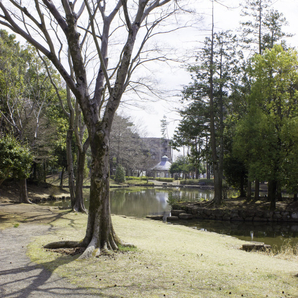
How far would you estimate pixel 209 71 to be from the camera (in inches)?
783

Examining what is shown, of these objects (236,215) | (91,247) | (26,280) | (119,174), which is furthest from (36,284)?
(119,174)

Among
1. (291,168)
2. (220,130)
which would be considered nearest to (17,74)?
(220,130)

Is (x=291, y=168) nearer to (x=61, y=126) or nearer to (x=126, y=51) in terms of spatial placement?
(x=126, y=51)

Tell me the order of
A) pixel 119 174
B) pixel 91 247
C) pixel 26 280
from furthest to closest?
pixel 119 174 → pixel 91 247 → pixel 26 280

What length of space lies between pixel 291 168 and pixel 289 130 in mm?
2131

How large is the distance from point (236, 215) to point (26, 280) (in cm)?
1505

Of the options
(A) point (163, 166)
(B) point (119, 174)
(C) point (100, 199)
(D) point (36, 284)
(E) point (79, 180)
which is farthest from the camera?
(A) point (163, 166)

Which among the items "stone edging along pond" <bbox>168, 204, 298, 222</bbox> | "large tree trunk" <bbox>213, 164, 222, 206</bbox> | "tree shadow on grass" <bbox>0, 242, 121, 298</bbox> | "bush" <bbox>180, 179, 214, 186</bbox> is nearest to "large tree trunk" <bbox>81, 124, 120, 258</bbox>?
"tree shadow on grass" <bbox>0, 242, 121, 298</bbox>

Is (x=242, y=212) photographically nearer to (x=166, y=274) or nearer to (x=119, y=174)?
(x=166, y=274)

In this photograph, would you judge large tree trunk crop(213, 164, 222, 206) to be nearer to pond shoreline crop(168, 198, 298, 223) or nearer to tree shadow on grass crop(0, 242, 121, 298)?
pond shoreline crop(168, 198, 298, 223)

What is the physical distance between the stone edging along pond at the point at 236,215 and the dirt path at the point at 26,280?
12.2m

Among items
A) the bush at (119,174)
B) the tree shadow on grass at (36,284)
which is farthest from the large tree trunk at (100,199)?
the bush at (119,174)

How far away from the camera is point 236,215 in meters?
17.1

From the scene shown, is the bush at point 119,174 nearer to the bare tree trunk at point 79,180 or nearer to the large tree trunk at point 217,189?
A: the large tree trunk at point 217,189
